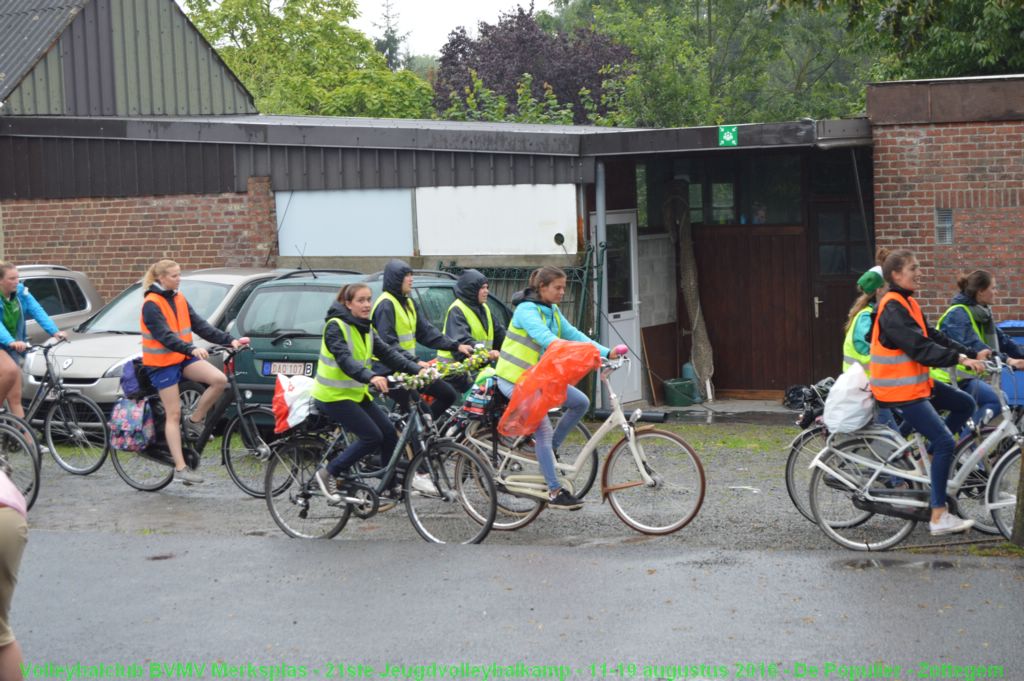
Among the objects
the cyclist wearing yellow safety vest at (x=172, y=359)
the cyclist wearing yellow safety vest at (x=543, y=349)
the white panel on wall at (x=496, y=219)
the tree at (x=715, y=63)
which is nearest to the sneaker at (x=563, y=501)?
the cyclist wearing yellow safety vest at (x=543, y=349)

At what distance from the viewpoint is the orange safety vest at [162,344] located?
34.0 ft

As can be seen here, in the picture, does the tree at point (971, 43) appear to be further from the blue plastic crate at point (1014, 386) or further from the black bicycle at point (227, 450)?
the black bicycle at point (227, 450)

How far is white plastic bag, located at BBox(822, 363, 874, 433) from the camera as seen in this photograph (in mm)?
7945

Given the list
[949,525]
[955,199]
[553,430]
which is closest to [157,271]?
[553,430]

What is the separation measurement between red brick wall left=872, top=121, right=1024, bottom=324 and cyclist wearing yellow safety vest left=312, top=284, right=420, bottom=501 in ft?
23.3

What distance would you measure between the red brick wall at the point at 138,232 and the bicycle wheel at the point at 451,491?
891 centimetres

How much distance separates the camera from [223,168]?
56.2 ft

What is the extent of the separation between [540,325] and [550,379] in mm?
424

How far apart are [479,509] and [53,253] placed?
1179cm

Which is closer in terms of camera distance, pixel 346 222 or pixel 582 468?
pixel 582 468

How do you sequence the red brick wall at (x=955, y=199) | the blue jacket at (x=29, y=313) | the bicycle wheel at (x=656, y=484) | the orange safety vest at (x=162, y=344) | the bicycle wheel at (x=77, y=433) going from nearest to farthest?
1. the bicycle wheel at (x=656, y=484)
2. the orange safety vest at (x=162, y=344)
3. the bicycle wheel at (x=77, y=433)
4. the blue jacket at (x=29, y=313)
5. the red brick wall at (x=955, y=199)

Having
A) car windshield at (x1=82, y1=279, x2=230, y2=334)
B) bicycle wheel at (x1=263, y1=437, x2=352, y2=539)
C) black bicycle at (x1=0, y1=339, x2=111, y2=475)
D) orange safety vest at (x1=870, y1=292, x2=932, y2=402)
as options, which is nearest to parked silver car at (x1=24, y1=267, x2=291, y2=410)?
car windshield at (x1=82, y1=279, x2=230, y2=334)

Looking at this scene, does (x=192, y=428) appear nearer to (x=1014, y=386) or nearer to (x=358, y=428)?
(x=358, y=428)

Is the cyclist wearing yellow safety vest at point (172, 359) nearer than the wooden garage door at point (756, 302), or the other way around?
the cyclist wearing yellow safety vest at point (172, 359)
